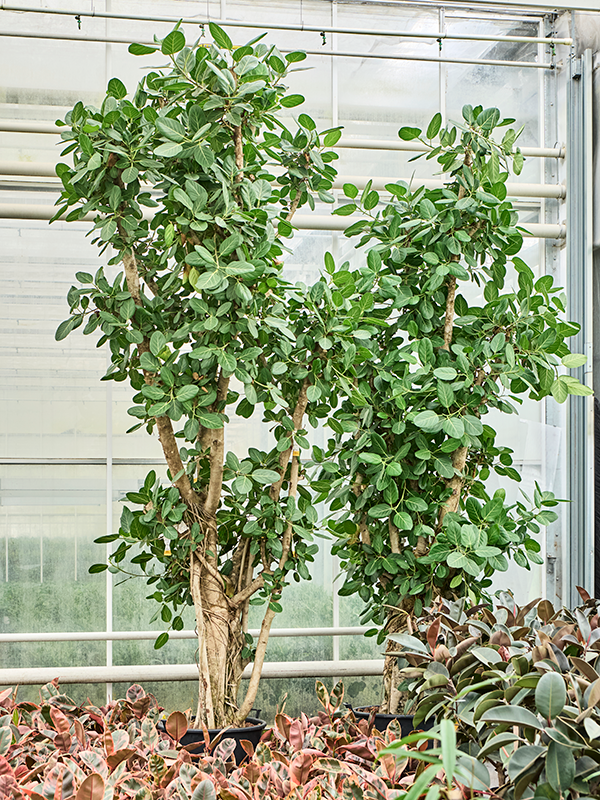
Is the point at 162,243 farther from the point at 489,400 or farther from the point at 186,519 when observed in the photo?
the point at 489,400

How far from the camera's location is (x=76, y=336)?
293 centimetres

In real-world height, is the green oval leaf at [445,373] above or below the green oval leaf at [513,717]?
above

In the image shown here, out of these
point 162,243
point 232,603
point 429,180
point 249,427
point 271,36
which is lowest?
point 232,603

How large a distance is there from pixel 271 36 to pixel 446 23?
873 millimetres

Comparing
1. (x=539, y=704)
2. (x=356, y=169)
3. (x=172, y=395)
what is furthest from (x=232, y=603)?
(x=356, y=169)

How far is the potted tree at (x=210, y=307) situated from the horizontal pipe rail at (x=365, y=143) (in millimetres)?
1023

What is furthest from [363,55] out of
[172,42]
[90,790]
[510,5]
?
[90,790]

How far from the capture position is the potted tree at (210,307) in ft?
5.93

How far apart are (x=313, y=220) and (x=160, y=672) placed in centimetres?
211

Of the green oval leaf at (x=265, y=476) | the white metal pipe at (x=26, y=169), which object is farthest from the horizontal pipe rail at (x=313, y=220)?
the green oval leaf at (x=265, y=476)

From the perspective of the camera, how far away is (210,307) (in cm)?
185

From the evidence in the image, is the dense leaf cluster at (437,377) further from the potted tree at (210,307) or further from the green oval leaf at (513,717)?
the green oval leaf at (513,717)

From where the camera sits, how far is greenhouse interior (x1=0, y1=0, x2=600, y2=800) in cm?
144

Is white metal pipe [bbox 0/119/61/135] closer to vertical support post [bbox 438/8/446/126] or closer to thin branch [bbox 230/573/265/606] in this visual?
vertical support post [bbox 438/8/446/126]
